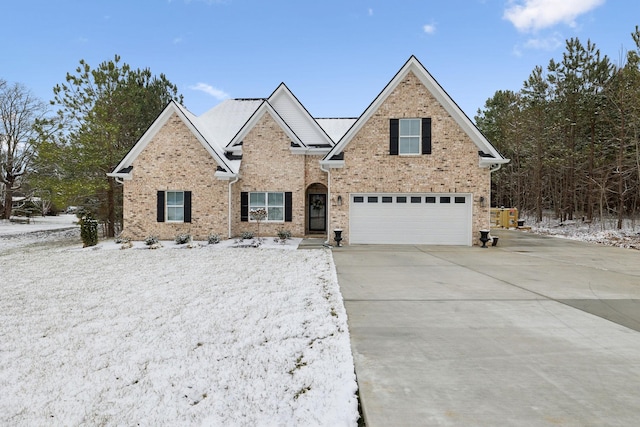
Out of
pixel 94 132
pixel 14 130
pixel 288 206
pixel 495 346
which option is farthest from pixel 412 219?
pixel 14 130

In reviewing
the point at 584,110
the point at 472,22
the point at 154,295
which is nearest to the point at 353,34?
the point at 472,22

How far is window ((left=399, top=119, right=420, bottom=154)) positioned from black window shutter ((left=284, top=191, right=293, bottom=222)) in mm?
5333

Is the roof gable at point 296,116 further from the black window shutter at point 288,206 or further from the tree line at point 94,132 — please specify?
the tree line at point 94,132

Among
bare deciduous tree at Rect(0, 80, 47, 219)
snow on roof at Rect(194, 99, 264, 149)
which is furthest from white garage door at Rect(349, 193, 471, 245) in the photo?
bare deciduous tree at Rect(0, 80, 47, 219)

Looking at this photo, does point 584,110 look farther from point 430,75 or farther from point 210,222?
point 210,222

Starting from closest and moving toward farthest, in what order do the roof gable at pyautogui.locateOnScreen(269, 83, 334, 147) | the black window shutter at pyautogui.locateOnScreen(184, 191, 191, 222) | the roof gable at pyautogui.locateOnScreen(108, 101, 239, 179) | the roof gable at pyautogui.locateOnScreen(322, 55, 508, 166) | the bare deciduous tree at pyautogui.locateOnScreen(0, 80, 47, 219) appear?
the roof gable at pyautogui.locateOnScreen(322, 55, 508, 166) < the roof gable at pyautogui.locateOnScreen(108, 101, 239, 179) < the black window shutter at pyautogui.locateOnScreen(184, 191, 191, 222) < the roof gable at pyautogui.locateOnScreen(269, 83, 334, 147) < the bare deciduous tree at pyautogui.locateOnScreen(0, 80, 47, 219)

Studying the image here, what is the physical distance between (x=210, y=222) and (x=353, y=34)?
12.9 m

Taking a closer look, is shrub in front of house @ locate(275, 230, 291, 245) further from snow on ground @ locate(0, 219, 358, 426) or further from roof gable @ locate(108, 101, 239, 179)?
snow on ground @ locate(0, 219, 358, 426)

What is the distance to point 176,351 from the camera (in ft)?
13.6

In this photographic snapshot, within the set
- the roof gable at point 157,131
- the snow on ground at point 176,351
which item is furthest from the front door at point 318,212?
the snow on ground at point 176,351

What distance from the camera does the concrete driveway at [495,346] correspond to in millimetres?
2900

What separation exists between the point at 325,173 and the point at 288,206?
2326 millimetres

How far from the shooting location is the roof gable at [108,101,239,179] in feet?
51.0

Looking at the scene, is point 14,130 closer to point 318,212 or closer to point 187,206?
point 187,206
